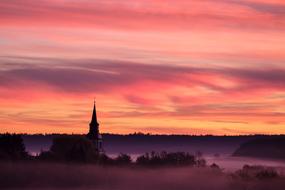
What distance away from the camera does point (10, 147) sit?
537 feet

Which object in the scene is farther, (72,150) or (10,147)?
(72,150)

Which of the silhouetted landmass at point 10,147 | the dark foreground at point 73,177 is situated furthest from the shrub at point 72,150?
the silhouetted landmass at point 10,147

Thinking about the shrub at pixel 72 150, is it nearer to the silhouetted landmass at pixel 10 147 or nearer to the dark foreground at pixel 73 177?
the dark foreground at pixel 73 177

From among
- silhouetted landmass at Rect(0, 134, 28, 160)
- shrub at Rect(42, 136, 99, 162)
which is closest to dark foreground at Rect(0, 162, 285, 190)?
silhouetted landmass at Rect(0, 134, 28, 160)

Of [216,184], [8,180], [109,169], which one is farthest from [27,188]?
[216,184]

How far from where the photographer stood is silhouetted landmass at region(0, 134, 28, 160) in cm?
16316

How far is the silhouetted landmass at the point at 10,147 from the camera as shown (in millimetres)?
163163

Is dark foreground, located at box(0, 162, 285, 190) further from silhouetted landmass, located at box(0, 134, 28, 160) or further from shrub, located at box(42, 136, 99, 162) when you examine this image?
shrub, located at box(42, 136, 99, 162)

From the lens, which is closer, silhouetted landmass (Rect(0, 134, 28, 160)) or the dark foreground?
silhouetted landmass (Rect(0, 134, 28, 160))

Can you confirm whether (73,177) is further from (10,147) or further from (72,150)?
(10,147)

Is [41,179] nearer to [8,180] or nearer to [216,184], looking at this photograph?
[8,180]

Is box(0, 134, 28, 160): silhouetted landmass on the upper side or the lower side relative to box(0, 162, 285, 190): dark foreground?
upper

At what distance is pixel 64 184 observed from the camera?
193750mm

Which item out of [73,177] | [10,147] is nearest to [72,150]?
[10,147]
